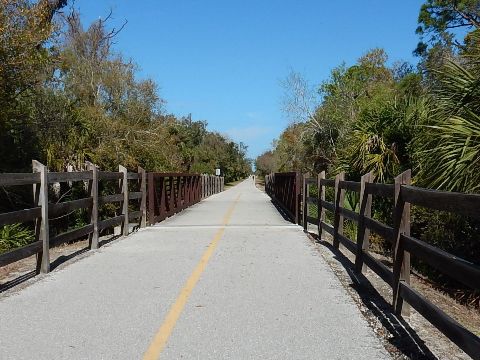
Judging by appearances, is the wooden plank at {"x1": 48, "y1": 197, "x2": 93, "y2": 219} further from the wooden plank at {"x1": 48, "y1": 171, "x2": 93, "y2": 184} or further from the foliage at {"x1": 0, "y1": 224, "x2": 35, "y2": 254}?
the foliage at {"x1": 0, "y1": 224, "x2": 35, "y2": 254}

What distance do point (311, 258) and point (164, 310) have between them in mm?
4088

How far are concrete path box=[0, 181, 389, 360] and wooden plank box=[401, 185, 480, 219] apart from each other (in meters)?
1.40

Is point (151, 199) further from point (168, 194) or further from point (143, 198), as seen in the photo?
point (168, 194)

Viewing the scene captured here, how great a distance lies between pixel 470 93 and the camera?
870 cm

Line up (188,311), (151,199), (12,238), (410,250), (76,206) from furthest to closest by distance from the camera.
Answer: (151,199), (12,238), (76,206), (188,311), (410,250)

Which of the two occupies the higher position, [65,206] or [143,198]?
[65,206]

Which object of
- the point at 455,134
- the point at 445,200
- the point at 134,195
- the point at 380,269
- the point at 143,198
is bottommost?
the point at 380,269

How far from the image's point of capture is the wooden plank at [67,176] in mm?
8633

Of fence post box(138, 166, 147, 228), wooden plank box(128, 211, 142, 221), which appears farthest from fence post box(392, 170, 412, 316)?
fence post box(138, 166, 147, 228)

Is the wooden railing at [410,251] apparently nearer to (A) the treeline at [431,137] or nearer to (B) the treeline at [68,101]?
(A) the treeline at [431,137]

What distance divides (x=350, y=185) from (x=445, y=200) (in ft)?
14.8

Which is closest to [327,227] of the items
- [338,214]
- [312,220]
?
[338,214]

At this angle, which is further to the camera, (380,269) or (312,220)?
(312,220)

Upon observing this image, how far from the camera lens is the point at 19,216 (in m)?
7.36
